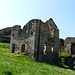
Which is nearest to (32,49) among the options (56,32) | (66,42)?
(56,32)

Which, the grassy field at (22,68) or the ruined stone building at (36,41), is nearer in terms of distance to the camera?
the grassy field at (22,68)

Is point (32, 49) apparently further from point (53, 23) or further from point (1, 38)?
point (1, 38)

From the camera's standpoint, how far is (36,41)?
1642 cm

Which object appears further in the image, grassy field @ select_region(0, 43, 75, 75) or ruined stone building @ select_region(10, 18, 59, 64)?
ruined stone building @ select_region(10, 18, 59, 64)

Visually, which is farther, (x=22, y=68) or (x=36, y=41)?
(x=36, y=41)

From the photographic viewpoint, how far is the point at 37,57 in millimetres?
16266

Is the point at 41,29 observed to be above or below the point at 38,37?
above

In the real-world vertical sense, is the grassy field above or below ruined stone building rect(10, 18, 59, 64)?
below

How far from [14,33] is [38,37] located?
4753 millimetres

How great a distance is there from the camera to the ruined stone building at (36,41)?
54.0ft

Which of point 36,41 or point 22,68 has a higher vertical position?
point 36,41

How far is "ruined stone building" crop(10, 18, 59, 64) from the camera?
1647 centimetres

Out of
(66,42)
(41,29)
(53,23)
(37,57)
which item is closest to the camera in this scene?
(37,57)

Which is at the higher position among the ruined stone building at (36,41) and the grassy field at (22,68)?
the ruined stone building at (36,41)
